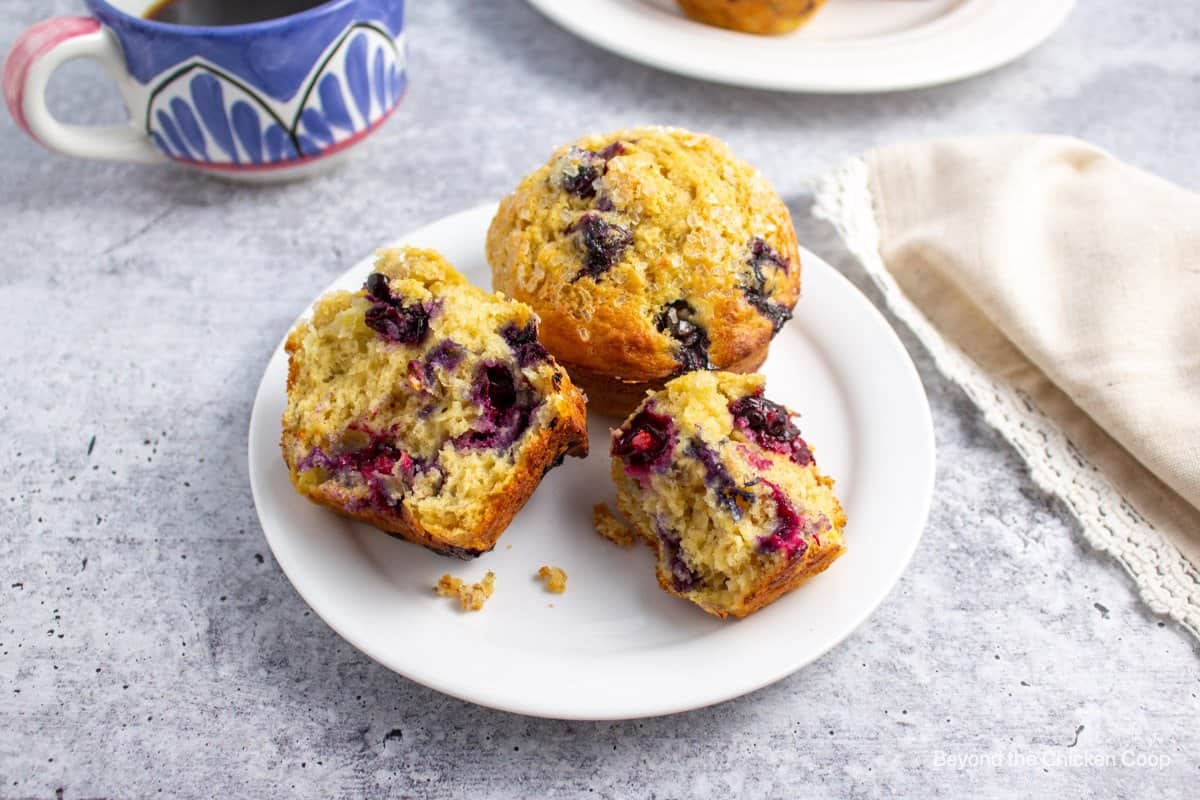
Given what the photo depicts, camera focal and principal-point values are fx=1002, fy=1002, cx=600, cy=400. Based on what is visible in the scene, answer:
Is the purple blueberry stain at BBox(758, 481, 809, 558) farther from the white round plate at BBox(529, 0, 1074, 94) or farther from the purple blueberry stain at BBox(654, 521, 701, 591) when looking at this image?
the white round plate at BBox(529, 0, 1074, 94)

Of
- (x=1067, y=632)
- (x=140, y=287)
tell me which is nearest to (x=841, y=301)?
(x=1067, y=632)

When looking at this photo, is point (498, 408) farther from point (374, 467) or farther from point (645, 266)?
point (645, 266)

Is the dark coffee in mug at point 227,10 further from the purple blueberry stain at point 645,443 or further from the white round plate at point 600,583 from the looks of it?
the purple blueberry stain at point 645,443

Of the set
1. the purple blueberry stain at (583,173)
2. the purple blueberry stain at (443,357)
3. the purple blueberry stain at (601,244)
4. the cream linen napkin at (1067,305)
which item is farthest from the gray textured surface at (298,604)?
the purple blueberry stain at (583,173)

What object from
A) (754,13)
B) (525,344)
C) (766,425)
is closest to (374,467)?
(525,344)

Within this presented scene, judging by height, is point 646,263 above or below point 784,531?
above

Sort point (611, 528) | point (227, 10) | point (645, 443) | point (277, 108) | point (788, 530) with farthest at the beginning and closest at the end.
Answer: point (227, 10), point (277, 108), point (611, 528), point (645, 443), point (788, 530)

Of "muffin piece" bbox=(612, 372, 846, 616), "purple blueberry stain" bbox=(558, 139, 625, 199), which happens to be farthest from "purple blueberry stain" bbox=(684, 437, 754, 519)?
"purple blueberry stain" bbox=(558, 139, 625, 199)
